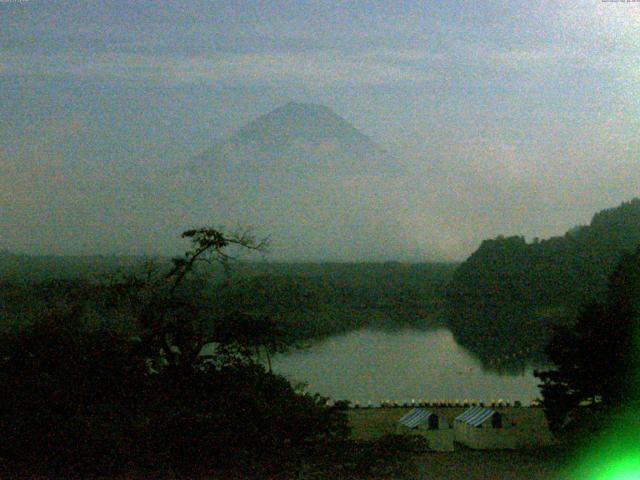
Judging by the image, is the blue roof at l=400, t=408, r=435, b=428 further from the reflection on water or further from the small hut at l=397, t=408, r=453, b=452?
the reflection on water

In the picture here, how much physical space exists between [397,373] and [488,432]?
14899 millimetres

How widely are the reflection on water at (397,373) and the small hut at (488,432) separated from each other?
4793 mm

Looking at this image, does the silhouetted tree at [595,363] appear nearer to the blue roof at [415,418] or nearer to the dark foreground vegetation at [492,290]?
the blue roof at [415,418]

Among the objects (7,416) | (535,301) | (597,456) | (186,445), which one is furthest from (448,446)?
(535,301)

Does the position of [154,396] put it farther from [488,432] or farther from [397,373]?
[397,373]

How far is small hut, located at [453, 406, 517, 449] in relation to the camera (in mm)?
12164

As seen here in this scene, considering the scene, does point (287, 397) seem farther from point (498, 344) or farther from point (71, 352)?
point (498, 344)

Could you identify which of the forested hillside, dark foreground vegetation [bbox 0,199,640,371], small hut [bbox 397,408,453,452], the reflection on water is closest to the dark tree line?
small hut [bbox 397,408,453,452]

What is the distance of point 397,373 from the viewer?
27.1 metres

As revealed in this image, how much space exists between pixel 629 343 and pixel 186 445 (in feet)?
21.0

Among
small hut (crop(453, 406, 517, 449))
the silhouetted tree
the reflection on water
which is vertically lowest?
the reflection on water

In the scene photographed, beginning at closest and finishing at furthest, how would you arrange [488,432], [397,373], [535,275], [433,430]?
[433,430]
[488,432]
[397,373]
[535,275]

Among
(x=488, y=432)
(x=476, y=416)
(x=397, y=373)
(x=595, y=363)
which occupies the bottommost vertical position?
(x=397, y=373)

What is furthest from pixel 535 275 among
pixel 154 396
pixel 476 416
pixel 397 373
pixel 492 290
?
pixel 154 396
